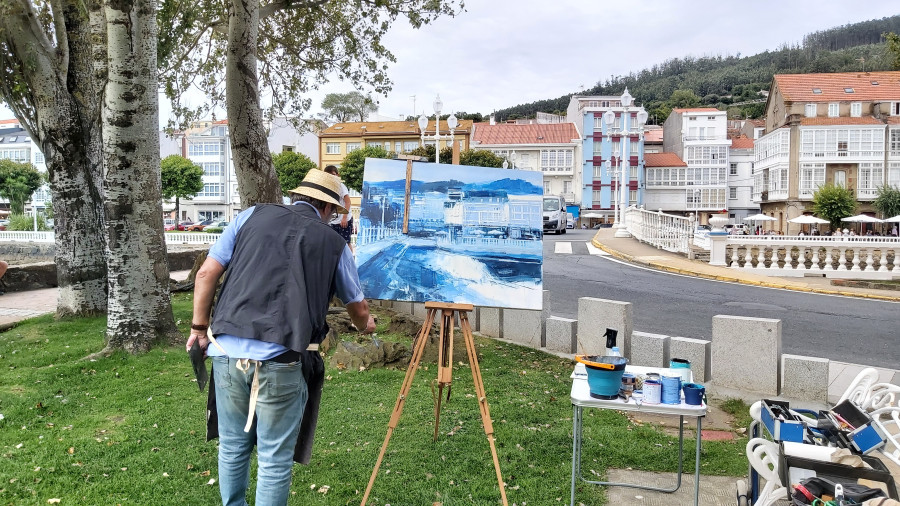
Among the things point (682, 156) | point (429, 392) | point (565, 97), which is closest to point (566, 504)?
point (429, 392)

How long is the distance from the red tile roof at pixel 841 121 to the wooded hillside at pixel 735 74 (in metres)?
42.7

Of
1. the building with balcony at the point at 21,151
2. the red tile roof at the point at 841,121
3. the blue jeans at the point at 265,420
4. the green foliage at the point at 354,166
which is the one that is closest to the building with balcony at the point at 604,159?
the red tile roof at the point at 841,121

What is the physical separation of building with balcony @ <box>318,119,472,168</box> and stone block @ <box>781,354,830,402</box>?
59.9 m

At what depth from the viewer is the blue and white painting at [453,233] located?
17.9 feet

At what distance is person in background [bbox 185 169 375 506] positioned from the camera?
10.1ft

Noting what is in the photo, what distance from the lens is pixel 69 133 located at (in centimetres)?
1034

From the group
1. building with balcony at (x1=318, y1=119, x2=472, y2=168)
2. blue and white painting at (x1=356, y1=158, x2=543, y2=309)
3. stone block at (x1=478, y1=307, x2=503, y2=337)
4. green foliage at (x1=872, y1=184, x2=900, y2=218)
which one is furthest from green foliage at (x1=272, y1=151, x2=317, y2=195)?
blue and white painting at (x1=356, y1=158, x2=543, y2=309)

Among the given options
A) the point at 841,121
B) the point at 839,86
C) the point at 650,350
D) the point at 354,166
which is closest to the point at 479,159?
the point at 354,166

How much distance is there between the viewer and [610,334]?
453cm

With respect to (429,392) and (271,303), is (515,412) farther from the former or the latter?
(271,303)

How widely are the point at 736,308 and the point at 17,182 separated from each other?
58.3 metres

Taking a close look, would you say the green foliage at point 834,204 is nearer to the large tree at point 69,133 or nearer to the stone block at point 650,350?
the stone block at point 650,350

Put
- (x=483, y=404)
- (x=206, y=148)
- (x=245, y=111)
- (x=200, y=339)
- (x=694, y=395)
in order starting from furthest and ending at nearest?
(x=206, y=148) → (x=245, y=111) → (x=483, y=404) → (x=694, y=395) → (x=200, y=339)

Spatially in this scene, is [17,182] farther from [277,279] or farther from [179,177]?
[277,279]
